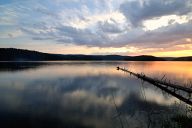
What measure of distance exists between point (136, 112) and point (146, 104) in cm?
321

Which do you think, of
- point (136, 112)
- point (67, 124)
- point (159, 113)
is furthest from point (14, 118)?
point (159, 113)

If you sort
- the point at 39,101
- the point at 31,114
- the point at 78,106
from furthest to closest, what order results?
the point at 39,101 → the point at 78,106 → the point at 31,114

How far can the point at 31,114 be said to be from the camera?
15.2 m

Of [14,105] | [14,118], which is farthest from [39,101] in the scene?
[14,118]

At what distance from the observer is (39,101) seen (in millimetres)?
19922

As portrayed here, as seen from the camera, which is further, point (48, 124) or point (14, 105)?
point (14, 105)

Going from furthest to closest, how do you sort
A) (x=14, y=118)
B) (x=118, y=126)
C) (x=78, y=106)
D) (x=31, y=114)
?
(x=78, y=106)
(x=31, y=114)
(x=14, y=118)
(x=118, y=126)

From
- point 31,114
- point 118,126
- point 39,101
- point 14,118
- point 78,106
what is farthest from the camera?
point 39,101

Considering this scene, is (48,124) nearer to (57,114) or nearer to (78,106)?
(57,114)

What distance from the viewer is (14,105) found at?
18328 millimetres

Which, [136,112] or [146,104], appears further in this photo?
[146,104]

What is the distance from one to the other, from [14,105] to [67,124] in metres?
Result: 7.41

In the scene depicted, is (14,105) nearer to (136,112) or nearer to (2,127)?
(2,127)

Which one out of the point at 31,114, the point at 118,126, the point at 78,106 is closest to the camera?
the point at 118,126
